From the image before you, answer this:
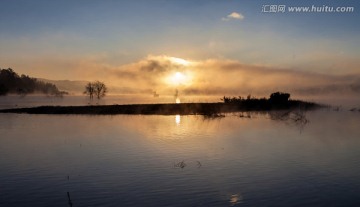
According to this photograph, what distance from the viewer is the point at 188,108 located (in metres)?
96.6

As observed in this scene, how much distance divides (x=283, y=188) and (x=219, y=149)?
13.4 metres

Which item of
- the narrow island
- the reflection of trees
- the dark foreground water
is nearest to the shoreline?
the narrow island

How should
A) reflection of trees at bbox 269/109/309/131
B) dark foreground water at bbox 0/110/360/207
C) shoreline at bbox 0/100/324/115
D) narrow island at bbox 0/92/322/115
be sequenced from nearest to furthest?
1. dark foreground water at bbox 0/110/360/207
2. reflection of trees at bbox 269/109/309/131
3. shoreline at bbox 0/100/324/115
4. narrow island at bbox 0/92/322/115

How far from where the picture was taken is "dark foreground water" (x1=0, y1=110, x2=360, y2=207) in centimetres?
1864

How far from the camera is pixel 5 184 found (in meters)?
21.2

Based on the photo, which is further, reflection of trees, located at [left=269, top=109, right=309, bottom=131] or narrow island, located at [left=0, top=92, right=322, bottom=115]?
narrow island, located at [left=0, top=92, right=322, bottom=115]

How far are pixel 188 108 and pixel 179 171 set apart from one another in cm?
7224

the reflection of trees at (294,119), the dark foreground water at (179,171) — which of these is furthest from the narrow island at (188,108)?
the dark foreground water at (179,171)

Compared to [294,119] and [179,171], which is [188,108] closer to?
[294,119]

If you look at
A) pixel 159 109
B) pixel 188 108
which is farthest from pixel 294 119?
pixel 159 109

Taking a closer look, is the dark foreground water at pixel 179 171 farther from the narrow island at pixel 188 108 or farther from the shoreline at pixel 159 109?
the narrow island at pixel 188 108

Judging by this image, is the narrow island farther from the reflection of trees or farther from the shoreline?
the reflection of trees

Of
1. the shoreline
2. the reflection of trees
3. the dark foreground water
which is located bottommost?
the dark foreground water

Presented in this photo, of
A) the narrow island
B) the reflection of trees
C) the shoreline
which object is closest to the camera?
the reflection of trees
